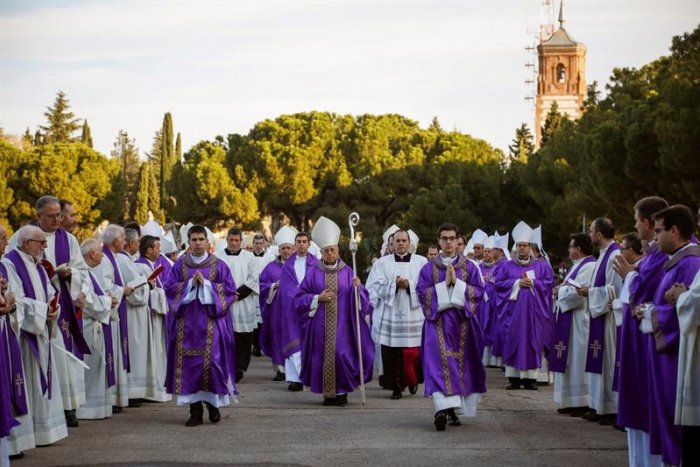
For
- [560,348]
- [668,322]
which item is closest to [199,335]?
[560,348]

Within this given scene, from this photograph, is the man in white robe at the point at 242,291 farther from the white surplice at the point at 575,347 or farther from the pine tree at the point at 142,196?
the pine tree at the point at 142,196

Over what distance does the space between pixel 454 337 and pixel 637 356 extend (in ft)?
11.1

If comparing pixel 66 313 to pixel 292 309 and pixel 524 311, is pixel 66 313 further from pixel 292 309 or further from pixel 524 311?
pixel 524 311

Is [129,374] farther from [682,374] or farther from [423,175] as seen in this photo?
[423,175]

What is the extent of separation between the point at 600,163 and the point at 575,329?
73.6 ft

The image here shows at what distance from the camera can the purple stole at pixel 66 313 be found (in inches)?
501

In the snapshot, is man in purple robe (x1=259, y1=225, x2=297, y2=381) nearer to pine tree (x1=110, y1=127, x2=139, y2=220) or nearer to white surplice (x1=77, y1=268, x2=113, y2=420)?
white surplice (x1=77, y1=268, x2=113, y2=420)

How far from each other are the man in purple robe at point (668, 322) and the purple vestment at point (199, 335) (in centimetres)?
560

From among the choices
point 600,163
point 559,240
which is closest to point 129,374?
point 600,163

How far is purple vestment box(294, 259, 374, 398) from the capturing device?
15398 mm

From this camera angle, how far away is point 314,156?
70.5 meters

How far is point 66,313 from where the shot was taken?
12.8m

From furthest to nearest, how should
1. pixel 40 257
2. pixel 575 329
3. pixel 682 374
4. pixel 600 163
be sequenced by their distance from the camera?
pixel 600 163 → pixel 575 329 → pixel 40 257 → pixel 682 374

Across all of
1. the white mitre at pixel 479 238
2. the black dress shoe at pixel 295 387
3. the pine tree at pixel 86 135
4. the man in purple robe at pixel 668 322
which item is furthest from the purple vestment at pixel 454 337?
the pine tree at pixel 86 135
